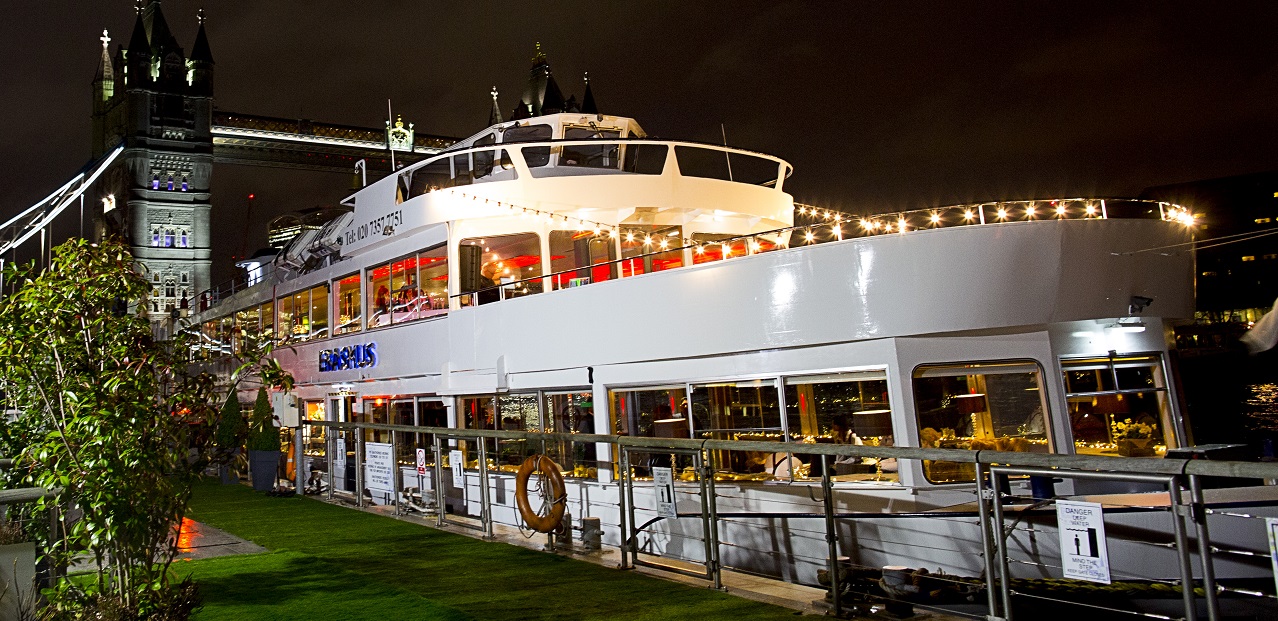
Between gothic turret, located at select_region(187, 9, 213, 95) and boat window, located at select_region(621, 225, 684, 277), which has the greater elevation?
gothic turret, located at select_region(187, 9, 213, 95)

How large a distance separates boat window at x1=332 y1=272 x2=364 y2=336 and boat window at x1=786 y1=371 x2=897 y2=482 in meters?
11.1

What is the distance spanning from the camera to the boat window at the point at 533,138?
16.1m

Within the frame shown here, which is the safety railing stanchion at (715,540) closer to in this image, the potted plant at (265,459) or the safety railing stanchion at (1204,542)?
the safety railing stanchion at (1204,542)

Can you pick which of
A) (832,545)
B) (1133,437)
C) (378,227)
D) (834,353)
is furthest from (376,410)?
(832,545)

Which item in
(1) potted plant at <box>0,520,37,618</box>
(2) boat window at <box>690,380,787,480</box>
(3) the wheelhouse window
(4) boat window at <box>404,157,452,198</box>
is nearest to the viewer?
(1) potted plant at <box>0,520,37,618</box>

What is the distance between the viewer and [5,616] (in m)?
5.30

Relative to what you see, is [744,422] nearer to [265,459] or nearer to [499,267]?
[499,267]

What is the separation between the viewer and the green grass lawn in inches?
264

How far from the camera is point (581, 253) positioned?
1650 centimetres

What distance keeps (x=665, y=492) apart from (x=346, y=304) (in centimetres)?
1289

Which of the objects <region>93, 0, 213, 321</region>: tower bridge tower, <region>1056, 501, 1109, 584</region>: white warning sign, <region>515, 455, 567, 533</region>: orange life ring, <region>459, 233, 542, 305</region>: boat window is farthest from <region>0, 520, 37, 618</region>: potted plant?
<region>93, 0, 213, 321</region>: tower bridge tower

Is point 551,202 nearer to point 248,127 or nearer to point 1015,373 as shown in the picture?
point 1015,373

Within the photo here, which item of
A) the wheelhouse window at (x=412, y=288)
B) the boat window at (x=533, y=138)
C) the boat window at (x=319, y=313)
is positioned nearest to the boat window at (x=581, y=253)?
the boat window at (x=533, y=138)

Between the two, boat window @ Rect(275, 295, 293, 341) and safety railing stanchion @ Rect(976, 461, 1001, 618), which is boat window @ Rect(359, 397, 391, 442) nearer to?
boat window @ Rect(275, 295, 293, 341)
